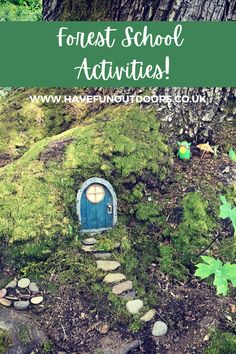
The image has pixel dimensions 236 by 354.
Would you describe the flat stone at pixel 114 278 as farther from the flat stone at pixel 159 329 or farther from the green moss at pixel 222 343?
the green moss at pixel 222 343

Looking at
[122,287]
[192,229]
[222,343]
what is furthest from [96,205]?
[222,343]

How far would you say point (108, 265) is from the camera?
3.11 metres

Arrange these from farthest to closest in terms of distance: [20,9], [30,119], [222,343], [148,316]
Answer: [20,9] < [30,119] < [148,316] < [222,343]

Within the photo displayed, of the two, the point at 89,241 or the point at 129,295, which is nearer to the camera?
the point at 129,295

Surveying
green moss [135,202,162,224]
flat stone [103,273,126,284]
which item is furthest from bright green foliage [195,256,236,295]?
green moss [135,202,162,224]

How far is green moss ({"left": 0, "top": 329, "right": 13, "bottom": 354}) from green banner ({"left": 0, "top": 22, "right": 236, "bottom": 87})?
4.88ft

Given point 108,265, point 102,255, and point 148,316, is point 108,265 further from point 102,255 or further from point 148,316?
point 148,316

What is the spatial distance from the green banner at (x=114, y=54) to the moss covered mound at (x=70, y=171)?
0.33m

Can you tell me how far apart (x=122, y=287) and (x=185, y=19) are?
1.74 metres

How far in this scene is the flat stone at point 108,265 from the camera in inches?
122

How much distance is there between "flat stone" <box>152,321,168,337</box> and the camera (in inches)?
113

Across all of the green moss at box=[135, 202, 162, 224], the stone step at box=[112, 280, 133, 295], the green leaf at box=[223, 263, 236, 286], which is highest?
the green moss at box=[135, 202, 162, 224]

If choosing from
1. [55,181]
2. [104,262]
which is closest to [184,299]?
[104,262]

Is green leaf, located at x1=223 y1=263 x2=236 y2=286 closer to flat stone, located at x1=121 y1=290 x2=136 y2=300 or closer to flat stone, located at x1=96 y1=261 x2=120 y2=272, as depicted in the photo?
flat stone, located at x1=121 y1=290 x2=136 y2=300
